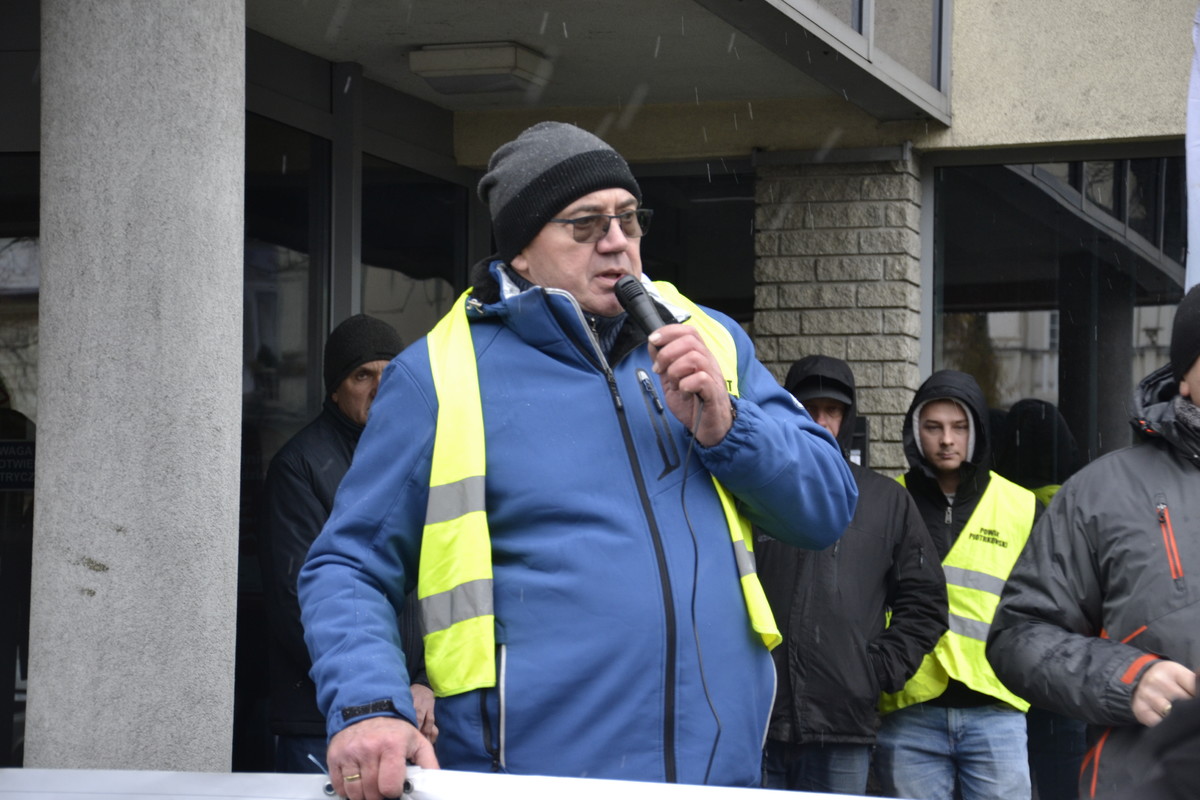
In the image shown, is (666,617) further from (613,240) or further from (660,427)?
(613,240)

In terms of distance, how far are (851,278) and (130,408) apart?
487 centimetres

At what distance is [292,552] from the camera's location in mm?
5117

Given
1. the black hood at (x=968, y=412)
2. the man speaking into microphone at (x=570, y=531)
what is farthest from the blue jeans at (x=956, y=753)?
the man speaking into microphone at (x=570, y=531)

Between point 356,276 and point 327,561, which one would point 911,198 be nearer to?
point 356,276

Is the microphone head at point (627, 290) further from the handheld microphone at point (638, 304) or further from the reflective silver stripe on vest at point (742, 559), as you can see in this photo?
the reflective silver stripe on vest at point (742, 559)

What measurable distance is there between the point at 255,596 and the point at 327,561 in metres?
4.35

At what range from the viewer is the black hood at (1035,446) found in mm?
7984

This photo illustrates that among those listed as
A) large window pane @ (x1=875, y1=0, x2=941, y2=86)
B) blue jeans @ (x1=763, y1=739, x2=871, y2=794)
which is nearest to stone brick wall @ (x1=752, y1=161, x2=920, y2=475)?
large window pane @ (x1=875, y1=0, x2=941, y2=86)

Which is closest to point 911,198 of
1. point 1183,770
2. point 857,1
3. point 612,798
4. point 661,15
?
point 857,1

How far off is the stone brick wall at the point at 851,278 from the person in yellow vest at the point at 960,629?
1641mm

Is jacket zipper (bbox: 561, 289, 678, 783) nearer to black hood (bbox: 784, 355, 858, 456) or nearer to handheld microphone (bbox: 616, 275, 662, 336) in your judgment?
handheld microphone (bbox: 616, 275, 662, 336)

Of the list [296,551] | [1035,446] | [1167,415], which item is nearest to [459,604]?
[1167,415]

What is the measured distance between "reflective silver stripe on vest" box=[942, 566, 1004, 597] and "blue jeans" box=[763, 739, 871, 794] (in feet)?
2.66

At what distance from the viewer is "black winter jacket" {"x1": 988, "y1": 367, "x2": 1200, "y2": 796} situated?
318cm
